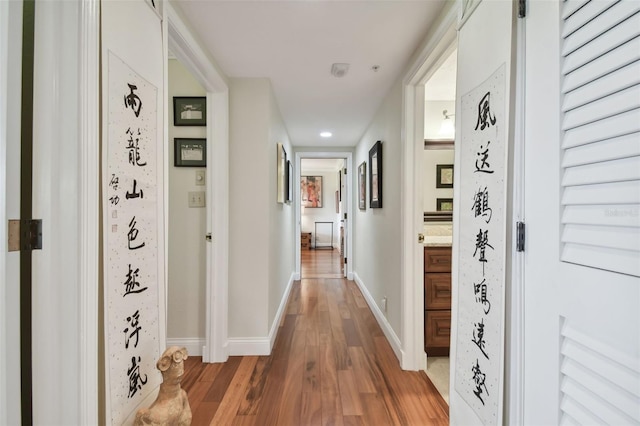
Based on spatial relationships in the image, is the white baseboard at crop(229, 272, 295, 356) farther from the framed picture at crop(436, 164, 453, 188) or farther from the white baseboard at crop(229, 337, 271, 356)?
the framed picture at crop(436, 164, 453, 188)

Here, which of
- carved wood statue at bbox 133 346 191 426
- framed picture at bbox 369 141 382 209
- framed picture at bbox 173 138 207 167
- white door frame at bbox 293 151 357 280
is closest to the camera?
carved wood statue at bbox 133 346 191 426

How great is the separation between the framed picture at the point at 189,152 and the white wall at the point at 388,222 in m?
1.57

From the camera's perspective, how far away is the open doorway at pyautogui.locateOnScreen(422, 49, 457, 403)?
209 centimetres

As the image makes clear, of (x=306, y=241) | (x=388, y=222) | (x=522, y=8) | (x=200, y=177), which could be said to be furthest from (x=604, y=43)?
(x=306, y=241)

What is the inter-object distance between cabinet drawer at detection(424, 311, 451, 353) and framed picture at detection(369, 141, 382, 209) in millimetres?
1127

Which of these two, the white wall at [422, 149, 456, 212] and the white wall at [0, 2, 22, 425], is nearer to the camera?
the white wall at [0, 2, 22, 425]

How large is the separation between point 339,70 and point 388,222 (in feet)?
4.37

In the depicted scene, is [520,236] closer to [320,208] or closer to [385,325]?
[385,325]

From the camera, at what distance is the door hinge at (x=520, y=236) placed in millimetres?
880

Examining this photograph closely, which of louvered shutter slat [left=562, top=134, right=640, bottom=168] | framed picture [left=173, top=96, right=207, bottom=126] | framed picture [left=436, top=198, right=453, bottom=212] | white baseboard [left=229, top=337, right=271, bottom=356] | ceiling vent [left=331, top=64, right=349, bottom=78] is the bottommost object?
white baseboard [left=229, top=337, right=271, bottom=356]

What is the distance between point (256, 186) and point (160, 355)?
136cm

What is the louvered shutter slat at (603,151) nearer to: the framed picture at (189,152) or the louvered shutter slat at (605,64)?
the louvered shutter slat at (605,64)

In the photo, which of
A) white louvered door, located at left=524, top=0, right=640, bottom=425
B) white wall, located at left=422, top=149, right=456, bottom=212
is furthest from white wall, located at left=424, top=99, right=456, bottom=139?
white louvered door, located at left=524, top=0, right=640, bottom=425

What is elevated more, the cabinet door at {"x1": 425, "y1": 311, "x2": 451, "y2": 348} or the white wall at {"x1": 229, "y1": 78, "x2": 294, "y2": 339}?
the white wall at {"x1": 229, "y1": 78, "x2": 294, "y2": 339}
